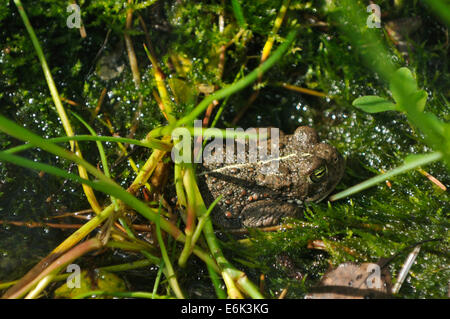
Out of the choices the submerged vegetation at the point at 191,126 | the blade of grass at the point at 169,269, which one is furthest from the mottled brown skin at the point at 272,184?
the blade of grass at the point at 169,269

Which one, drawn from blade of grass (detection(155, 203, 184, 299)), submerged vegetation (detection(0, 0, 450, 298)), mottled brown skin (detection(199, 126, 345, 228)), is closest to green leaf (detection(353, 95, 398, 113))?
submerged vegetation (detection(0, 0, 450, 298))

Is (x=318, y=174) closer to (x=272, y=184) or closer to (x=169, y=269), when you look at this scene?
(x=272, y=184)

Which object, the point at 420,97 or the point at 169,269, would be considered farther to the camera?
the point at 420,97

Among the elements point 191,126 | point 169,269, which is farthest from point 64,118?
point 169,269

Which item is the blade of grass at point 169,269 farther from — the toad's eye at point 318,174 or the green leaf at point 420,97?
the green leaf at point 420,97

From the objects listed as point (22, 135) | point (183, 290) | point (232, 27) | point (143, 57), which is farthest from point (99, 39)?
point (183, 290)

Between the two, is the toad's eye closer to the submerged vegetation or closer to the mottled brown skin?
the mottled brown skin
